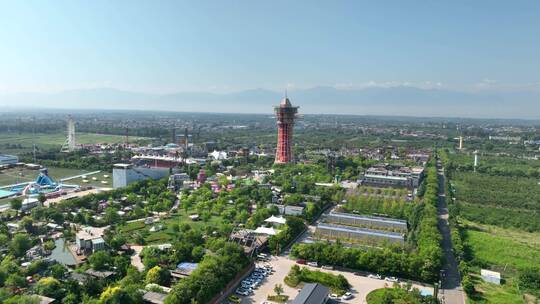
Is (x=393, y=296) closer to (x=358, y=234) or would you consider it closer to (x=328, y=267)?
(x=328, y=267)

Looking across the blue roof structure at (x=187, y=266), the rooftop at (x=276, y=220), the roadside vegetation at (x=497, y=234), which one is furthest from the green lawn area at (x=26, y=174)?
the roadside vegetation at (x=497, y=234)

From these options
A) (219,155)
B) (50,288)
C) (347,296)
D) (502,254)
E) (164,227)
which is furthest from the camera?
(219,155)

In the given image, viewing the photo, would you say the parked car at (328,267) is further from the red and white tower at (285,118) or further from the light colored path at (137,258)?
the red and white tower at (285,118)

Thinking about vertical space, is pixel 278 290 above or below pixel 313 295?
below

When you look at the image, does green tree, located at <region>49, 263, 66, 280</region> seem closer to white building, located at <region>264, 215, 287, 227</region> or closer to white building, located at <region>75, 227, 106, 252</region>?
white building, located at <region>75, 227, 106, 252</region>

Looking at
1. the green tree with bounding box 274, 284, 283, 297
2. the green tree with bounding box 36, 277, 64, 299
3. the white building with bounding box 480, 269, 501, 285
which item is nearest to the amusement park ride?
the green tree with bounding box 36, 277, 64, 299

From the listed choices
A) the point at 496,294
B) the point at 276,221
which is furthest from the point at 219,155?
the point at 496,294
